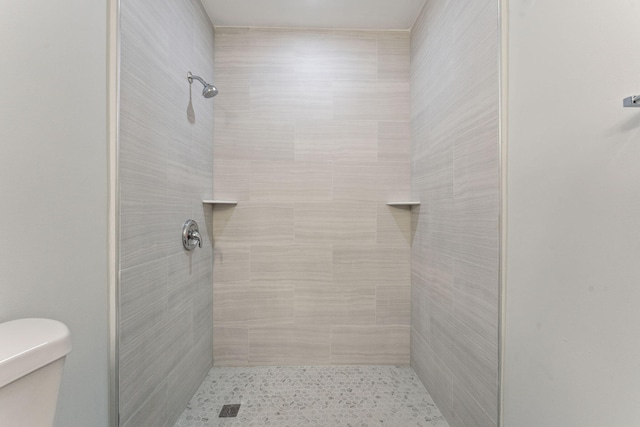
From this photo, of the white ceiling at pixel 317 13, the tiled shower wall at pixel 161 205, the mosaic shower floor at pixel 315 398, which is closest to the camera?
the tiled shower wall at pixel 161 205

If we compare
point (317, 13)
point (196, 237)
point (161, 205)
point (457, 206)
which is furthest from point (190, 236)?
point (317, 13)

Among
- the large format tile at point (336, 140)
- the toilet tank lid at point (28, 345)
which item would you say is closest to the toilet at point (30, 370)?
the toilet tank lid at point (28, 345)

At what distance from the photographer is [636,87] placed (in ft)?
2.07

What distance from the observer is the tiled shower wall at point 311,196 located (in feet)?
6.34

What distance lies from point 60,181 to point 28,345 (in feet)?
1.47

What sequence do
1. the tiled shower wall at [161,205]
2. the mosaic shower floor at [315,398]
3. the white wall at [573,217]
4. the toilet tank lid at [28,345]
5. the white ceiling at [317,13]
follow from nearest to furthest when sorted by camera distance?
the toilet tank lid at [28,345] < the white wall at [573,217] < the tiled shower wall at [161,205] < the mosaic shower floor at [315,398] < the white ceiling at [317,13]

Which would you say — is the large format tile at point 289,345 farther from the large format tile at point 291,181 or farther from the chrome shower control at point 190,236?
the large format tile at point 291,181

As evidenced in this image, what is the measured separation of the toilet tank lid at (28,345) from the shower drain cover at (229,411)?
44.4 inches

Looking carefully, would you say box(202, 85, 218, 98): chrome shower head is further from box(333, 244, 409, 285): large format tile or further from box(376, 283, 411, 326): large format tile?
box(376, 283, 411, 326): large format tile

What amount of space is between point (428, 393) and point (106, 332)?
160 centimetres

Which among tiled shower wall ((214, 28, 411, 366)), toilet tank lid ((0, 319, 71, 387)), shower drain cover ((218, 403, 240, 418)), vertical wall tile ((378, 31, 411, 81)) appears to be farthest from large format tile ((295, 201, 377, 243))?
toilet tank lid ((0, 319, 71, 387))

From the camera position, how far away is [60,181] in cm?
81

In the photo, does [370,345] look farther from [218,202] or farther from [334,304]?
[218,202]

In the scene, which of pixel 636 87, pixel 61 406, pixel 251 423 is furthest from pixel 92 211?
pixel 636 87
